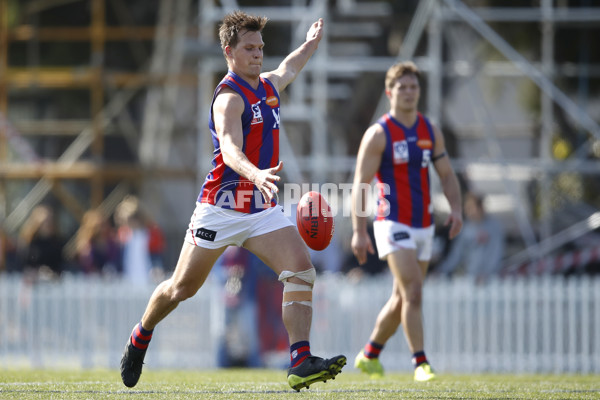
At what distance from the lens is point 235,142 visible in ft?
18.7

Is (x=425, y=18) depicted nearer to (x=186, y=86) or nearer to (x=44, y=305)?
(x=44, y=305)

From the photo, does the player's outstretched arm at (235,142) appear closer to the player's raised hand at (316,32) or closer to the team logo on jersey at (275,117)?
the team logo on jersey at (275,117)

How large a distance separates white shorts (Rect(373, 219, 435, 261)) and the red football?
1.60 m

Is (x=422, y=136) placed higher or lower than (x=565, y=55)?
lower

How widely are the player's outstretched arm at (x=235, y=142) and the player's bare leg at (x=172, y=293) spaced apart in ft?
2.13

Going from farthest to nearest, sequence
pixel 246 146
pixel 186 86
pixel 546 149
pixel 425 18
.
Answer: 1. pixel 186 86
2. pixel 546 149
3. pixel 425 18
4. pixel 246 146

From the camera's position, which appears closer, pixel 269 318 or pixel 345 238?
pixel 269 318

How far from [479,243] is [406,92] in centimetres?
475

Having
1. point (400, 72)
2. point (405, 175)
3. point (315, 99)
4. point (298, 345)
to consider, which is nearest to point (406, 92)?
point (400, 72)

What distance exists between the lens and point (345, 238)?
14.6m

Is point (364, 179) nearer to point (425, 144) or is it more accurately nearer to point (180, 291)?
point (425, 144)

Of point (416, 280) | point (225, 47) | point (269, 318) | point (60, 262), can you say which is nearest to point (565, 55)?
point (269, 318)

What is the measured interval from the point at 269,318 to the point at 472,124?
5982 mm

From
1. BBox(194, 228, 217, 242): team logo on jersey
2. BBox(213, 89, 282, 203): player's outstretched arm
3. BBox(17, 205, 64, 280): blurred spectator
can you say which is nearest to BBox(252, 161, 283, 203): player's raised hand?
BBox(213, 89, 282, 203): player's outstretched arm
